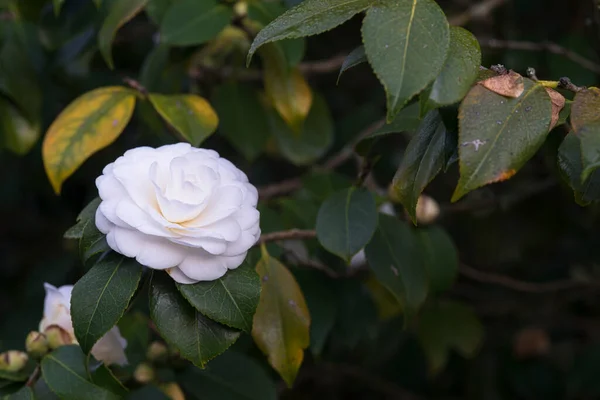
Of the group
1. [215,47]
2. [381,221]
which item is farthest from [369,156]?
[215,47]

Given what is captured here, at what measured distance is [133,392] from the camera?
946 mm

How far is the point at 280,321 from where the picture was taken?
890 millimetres

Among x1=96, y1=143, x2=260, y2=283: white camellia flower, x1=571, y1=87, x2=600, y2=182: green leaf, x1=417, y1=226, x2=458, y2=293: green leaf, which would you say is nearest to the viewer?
x1=571, y1=87, x2=600, y2=182: green leaf

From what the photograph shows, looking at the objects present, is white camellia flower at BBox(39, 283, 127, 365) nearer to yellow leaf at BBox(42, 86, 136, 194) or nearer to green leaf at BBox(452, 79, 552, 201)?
yellow leaf at BBox(42, 86, 136, 194)

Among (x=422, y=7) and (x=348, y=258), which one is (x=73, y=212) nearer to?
(x=348, y=258)

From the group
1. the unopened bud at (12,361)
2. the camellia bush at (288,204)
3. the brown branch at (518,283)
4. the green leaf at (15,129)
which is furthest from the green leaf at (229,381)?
the brown branch at (518,283)

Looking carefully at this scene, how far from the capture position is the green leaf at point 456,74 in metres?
0.62

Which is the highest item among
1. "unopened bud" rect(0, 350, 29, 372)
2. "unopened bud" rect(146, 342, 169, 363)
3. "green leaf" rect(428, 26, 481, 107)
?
"green leaf" rect(428, 26, 481, 107)

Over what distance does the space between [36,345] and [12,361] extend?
1.4 inches

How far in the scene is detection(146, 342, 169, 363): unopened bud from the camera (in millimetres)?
944

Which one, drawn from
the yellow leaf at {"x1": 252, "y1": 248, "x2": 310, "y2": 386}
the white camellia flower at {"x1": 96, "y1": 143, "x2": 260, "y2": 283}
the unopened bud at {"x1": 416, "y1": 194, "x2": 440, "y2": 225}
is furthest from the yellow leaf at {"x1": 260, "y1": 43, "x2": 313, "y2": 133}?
the white camellia flower at {"x1": 96, "y1": 143, "x2": 260, "y2": 283}

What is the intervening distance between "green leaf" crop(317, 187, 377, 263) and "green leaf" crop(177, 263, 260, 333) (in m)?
0.14

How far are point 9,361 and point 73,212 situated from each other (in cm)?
101

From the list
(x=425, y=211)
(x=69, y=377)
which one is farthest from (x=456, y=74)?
(x=425, y=211)
